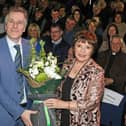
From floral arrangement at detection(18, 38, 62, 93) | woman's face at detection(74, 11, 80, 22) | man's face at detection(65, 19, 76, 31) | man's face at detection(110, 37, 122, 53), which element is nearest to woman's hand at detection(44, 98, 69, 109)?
floral arrangement at detection(18, 38, 62, 93)

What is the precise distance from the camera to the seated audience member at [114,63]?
21.5 ft

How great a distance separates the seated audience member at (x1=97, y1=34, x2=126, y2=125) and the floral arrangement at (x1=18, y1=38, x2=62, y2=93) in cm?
307

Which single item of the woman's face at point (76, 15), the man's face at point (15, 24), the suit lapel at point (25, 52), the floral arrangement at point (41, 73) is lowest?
the woman's face at point (76, 15)

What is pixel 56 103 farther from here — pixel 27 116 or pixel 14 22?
pixel 14 22

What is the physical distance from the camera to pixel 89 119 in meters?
3.75

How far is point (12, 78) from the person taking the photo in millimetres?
3598

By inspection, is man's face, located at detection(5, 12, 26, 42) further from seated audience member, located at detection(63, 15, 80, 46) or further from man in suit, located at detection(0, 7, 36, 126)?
seated audience member, located at detection(63, 15, 80, 46)

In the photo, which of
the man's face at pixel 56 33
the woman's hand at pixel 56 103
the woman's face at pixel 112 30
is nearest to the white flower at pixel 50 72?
the woman's hand at pixel 56 103

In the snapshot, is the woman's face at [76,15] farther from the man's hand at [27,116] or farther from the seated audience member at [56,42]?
the man's hand at [27,116]

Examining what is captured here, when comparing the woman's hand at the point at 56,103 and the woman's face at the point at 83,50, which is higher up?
the woman's face at the point at 83,50

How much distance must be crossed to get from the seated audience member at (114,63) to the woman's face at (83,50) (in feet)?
9.01

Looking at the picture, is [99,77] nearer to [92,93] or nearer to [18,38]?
[92,93]

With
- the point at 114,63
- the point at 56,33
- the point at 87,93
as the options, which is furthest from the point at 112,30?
the point at 87,93

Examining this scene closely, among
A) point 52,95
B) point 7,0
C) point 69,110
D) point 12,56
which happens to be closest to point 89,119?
point 69,110
